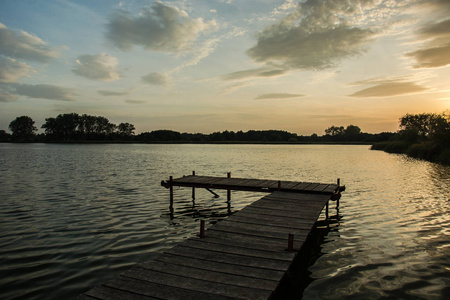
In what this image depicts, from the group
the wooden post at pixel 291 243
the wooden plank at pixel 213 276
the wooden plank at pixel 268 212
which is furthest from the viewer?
the wooden plank at pixel 268 212

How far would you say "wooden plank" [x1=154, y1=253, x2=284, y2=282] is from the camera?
19.9ft

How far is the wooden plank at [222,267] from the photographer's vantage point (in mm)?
6078

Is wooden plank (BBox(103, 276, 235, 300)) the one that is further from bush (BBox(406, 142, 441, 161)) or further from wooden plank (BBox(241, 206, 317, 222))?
bush (BBox(406, 142, 441, 161))

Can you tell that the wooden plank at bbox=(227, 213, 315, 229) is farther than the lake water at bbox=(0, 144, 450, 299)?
Yes

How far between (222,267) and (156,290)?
158cm

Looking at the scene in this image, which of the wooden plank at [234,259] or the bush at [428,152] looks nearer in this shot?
the wooden plank at [234,259]

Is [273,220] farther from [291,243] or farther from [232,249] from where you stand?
[232,249]

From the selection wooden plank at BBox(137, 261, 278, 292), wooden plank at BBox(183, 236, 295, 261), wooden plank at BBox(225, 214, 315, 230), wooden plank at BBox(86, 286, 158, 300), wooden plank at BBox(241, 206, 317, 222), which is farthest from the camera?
wooden plank at BBox(241, 206, 317, 222)

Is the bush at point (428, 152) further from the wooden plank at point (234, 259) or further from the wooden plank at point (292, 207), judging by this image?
the wooden plank at point (234, 259)

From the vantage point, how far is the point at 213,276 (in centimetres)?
600

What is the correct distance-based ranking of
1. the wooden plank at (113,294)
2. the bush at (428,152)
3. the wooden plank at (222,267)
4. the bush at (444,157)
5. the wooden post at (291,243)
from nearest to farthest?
the wooden plank at (113,294) < the wooden plank at (222,267) < the wooden post at (291,243) < the bush at (444,157) < the bush at (428,152)

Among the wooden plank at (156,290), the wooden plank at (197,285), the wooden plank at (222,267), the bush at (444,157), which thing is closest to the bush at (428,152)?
the bush at (444,157)

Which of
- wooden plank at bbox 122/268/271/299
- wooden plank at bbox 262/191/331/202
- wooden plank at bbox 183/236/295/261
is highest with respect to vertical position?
wooden plank at bbox 262/191/331/202

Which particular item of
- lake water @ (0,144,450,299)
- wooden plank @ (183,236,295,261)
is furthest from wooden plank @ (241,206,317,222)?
wooden plank @ (183,236,295,261)
